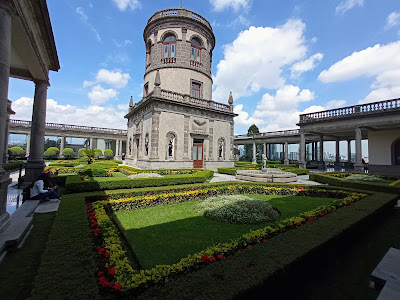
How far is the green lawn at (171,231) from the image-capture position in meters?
4.39

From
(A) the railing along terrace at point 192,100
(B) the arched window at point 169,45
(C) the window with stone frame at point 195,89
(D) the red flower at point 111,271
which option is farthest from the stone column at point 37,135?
(C) the window with stone frame at point 195,89

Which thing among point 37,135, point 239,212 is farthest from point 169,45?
point 239,212

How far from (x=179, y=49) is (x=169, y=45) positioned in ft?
4.78

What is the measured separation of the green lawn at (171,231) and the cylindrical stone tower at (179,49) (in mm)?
18670

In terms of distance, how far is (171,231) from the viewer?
5.66 m

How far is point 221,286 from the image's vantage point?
2500mm

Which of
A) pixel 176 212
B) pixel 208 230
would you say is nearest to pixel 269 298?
pixel 208 230

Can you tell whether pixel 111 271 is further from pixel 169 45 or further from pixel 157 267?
pixel 169 45

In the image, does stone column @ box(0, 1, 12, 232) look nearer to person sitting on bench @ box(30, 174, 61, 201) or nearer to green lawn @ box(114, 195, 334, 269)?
person sitting on bench @ box(30, 174, 61, 201)

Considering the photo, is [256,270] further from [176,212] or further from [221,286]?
[176,212]

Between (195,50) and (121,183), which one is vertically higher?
(195,50)

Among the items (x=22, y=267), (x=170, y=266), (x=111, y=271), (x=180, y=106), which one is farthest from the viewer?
(x=180, y=106)

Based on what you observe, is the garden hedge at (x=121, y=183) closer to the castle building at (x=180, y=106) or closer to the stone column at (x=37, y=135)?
the stone column at (x=37, y=135)

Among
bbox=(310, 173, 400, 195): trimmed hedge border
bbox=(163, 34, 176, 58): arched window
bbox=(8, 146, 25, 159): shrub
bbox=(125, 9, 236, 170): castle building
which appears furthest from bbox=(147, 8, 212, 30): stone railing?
bbox=(8, 146, 25, 159): shrub
